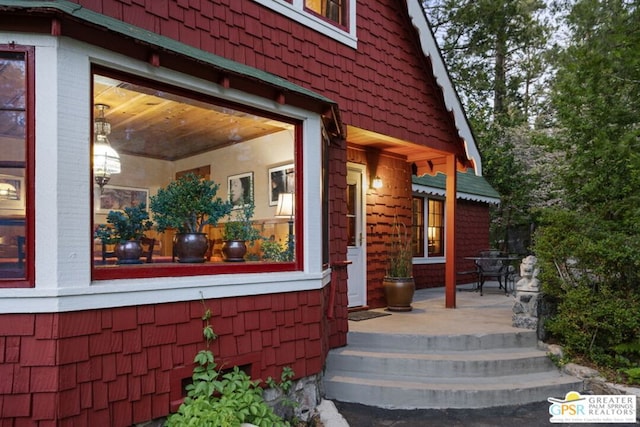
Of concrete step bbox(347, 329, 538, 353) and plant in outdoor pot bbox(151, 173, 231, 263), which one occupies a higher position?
plant in outdoor pot bbox(151, 173, 231, 263)

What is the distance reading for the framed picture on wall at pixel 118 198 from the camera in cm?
298

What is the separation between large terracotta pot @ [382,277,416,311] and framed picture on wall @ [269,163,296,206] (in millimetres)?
2915

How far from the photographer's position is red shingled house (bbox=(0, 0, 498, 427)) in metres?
2.59

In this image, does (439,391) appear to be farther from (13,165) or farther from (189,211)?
(13,165)

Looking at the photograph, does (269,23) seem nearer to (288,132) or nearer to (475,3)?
(288,132)

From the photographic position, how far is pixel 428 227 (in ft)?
31.3

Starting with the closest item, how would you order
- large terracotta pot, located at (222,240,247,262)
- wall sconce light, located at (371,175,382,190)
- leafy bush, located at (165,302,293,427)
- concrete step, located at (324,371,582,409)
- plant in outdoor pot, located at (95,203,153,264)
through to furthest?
1. leafy bush, located at (165,302,293,427)
2. plant in outdoor pot, located at (95,203,153,264)
3. large terracotta pot, located at (222,240,247,262)
4. concrete step, located at (324,371,582,409)
5. wall sconce light, located at (371,175,382,190)

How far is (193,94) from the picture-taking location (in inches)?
134

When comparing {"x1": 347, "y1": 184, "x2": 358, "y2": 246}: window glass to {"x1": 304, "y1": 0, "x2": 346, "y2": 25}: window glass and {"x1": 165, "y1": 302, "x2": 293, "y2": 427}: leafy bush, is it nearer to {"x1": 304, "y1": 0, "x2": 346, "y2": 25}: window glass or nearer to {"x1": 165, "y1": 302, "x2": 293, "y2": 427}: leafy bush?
{"x1": 304, "y1": 0, "x2": 346, "y2": 25}: window glass

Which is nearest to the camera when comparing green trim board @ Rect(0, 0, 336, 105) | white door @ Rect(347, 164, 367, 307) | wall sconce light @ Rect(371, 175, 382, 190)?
green trim board @ Rect(0, 0, 336, 105)

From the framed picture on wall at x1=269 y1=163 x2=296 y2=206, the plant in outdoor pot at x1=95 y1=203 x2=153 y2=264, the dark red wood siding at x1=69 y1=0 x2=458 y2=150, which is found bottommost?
the plant in outdoor pot at x1=95 y1=203 x2=153 y2=264

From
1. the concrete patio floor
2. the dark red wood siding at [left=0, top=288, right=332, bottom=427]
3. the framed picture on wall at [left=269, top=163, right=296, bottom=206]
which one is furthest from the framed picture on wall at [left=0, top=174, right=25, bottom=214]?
the concrete patio floor

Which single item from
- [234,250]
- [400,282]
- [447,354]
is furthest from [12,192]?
[400,282]

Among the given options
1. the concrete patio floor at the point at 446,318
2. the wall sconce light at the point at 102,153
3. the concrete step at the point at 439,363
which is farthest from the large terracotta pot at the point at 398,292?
the wall sconce light at the point at 102,153
